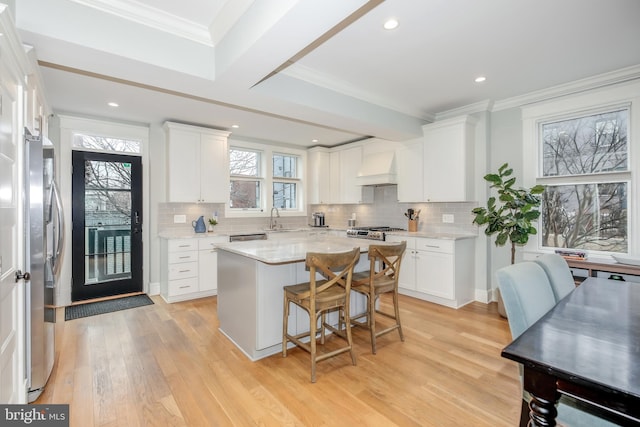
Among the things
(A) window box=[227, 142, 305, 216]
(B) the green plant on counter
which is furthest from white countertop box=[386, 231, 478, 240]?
(A) window box=[227, 142, 305, 216]

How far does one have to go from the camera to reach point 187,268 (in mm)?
4340

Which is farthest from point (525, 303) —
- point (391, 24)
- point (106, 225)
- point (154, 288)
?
point (106, 225)

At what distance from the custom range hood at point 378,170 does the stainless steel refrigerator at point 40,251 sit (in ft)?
13.3

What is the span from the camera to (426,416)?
1928 mm

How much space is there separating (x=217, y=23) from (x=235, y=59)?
36cm

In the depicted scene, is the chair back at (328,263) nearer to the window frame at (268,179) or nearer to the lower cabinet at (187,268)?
the lower cabinet at (187,268)

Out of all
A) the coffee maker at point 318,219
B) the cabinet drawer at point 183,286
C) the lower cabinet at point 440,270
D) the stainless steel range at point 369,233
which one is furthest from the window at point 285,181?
the lower cabinet at point 440,270

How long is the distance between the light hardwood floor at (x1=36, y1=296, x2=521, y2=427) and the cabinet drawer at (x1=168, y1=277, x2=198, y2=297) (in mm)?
895

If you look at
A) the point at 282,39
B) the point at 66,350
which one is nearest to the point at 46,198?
the point at 66,350

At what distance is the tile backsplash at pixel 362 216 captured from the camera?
4496 mm

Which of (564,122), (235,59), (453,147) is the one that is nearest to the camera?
(235,59)

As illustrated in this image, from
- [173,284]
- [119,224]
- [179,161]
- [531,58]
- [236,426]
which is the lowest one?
[236,426]

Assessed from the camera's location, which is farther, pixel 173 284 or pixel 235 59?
pixel 173 284

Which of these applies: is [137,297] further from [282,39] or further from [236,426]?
[282,39]
